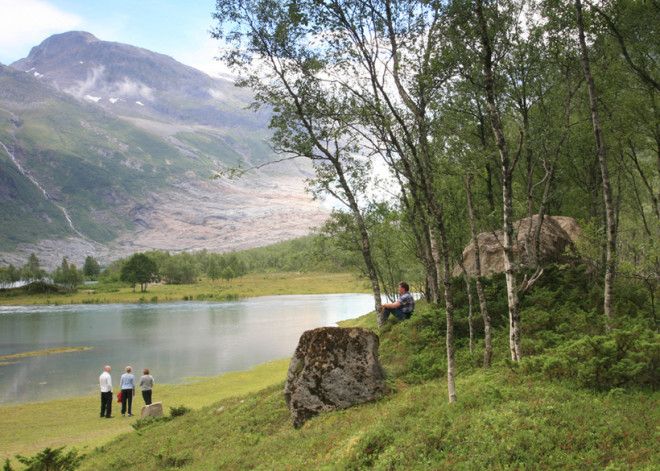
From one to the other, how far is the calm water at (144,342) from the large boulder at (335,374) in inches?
1235

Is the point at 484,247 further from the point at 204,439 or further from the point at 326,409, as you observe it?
the point at 204,439

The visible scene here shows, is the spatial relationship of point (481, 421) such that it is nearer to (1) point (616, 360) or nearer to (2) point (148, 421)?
(1) point (616, 360)

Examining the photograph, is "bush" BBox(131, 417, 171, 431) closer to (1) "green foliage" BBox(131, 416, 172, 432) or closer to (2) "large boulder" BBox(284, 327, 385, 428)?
(1) "green foliage" BBox(131, 416, 172, 432)

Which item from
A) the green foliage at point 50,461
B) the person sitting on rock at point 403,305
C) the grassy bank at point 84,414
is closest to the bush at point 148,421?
the grassy bank at point 84,414

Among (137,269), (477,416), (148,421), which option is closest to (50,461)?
(477,416)

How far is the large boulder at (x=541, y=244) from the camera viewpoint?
29703mm

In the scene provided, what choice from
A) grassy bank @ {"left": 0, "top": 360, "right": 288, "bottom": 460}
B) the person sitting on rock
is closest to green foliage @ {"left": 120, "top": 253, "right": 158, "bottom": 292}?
grassy bank @ {"left": 0, "top": 360, "right": 288, "bottom": 460}

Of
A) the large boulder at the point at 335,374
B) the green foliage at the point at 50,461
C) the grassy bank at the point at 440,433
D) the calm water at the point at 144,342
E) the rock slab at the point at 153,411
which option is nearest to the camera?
the grassy bank at the point at 440,433

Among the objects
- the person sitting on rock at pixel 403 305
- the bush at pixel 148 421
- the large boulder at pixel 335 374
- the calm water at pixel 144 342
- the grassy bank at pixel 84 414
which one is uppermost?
the person sitting on rock at pixel 403 305

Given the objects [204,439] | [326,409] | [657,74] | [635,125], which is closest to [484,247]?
[635,125]

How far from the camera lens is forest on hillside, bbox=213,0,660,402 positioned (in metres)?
17.9

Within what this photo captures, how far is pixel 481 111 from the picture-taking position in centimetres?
2825

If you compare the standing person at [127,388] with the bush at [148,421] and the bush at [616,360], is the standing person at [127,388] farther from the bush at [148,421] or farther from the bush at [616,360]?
the bush at [616,360]

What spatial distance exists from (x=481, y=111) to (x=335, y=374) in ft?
57.0
